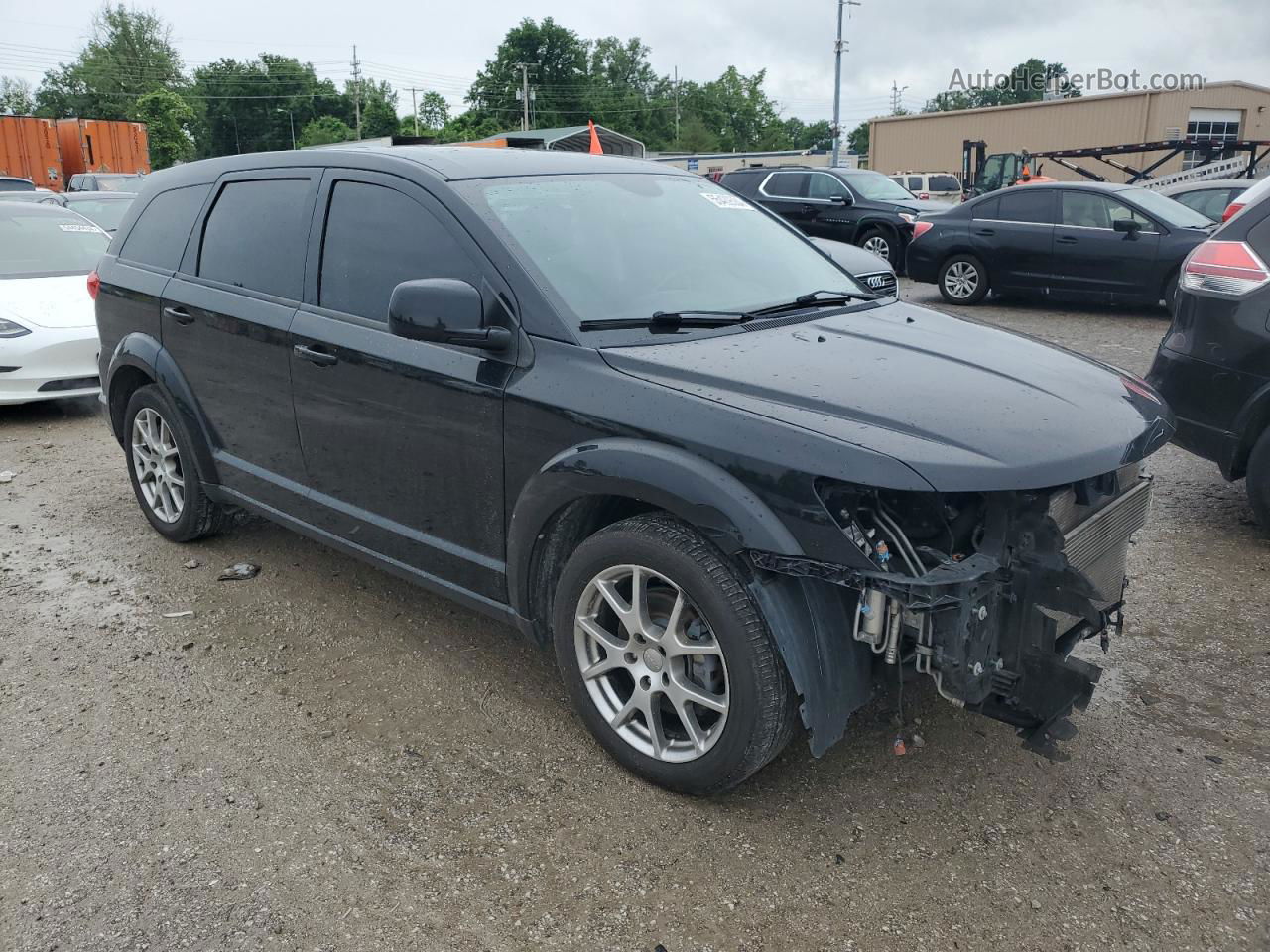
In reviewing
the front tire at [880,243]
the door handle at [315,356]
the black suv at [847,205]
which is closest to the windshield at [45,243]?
the door handle at [315,356]

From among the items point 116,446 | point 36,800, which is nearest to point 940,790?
point 36,800

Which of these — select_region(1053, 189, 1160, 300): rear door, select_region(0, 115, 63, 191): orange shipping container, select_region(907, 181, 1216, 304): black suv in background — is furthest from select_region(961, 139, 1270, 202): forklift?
select_region(0, 115, 63, 191): orange shipping container

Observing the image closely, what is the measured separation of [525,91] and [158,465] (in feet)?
267

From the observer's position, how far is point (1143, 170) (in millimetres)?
22781

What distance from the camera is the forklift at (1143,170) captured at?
19.4 m

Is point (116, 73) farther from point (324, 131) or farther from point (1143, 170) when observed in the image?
point (1143, 170)

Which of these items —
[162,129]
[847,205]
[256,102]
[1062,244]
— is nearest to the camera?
[1062,244]

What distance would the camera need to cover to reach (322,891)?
103 inches

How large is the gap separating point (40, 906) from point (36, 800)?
1.75ft

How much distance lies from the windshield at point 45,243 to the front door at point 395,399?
226 inches

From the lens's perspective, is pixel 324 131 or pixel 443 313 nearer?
pixel 443 313

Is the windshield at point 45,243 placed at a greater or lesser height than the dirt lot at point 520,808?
greater

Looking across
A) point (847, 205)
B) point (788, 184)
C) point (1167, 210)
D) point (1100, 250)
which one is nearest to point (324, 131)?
point (788, 184)

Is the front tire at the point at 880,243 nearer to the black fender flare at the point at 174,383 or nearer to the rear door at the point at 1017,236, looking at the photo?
the rear door at the point at 1017,236
